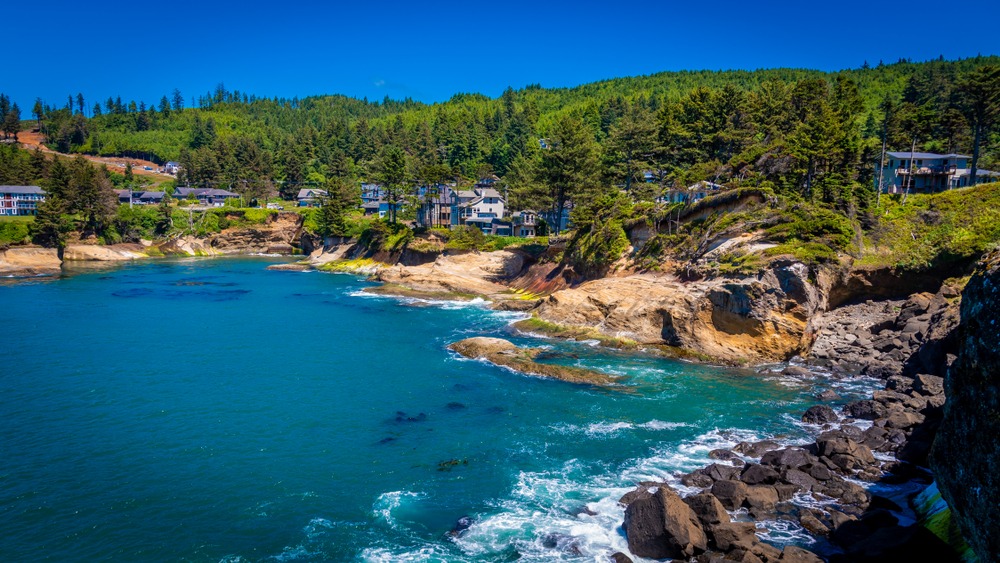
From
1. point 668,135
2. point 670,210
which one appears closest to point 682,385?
point 670,210

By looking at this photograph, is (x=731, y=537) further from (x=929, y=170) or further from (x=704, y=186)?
(x=929, y=170)

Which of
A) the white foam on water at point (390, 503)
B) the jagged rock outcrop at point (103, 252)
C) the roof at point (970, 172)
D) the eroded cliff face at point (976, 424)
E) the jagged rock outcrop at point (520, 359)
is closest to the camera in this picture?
the eroded cliff face at point (976, 424)

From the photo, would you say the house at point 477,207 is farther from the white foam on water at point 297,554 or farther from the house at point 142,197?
the white foam on water at point 297,554

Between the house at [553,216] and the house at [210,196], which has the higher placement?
the house at [210,196]

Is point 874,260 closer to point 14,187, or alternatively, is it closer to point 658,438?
point 658,438

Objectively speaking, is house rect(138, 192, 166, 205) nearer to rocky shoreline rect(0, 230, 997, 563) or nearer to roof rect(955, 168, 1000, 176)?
rocky shoreline rect(0, 230, 997, 563)

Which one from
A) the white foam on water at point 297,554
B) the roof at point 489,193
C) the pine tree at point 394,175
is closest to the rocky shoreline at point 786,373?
the white foam on water at point 297,554

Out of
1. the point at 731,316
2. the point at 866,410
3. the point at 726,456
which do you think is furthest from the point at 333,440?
the point at 731,316
